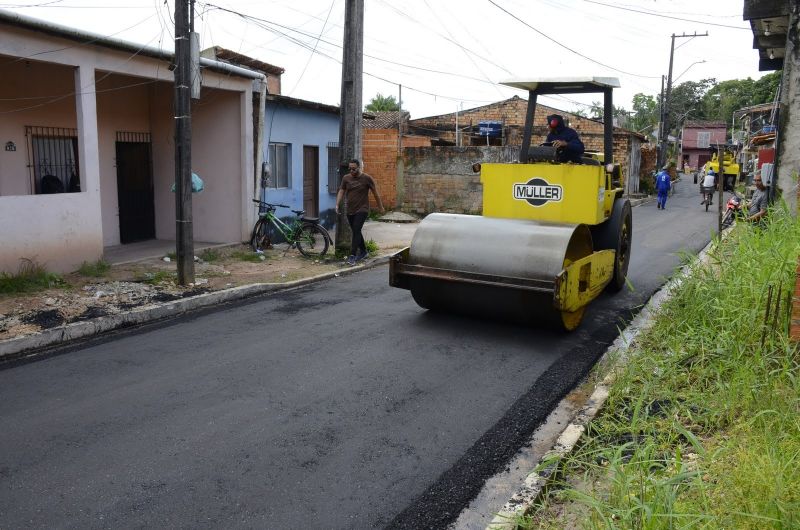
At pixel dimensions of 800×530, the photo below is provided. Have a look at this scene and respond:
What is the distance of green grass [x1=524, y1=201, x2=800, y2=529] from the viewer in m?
3.28

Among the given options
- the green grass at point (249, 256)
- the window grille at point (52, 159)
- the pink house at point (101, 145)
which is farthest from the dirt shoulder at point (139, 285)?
the window grille at point (52, 159)

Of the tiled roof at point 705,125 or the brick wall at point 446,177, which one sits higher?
the tiled roof at point 705,125

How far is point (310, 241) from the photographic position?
13000 mm

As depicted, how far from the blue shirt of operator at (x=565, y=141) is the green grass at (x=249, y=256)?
6.06 metres

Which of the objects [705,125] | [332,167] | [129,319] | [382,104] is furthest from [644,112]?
[129,319]

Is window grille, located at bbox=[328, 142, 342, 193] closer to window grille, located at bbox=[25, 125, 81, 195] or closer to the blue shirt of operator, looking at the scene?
window grille, located at bbox=[25, 125, 81, 195]

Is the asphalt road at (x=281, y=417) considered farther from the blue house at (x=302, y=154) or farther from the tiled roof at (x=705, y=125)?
the tiled roof at (x=705, y=125)

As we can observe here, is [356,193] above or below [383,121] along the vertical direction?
below

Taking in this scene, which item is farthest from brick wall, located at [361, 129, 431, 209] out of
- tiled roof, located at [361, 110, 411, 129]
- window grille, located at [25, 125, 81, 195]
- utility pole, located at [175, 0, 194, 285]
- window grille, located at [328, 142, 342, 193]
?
utility pole, located at [175, 0, 194, 285]

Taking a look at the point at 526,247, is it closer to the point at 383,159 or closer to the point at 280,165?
the point at 280,165

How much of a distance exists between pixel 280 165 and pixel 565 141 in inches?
335

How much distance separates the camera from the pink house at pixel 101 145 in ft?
31.3

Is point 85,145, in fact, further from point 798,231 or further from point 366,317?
point 798,231

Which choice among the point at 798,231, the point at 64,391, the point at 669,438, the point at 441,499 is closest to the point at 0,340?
the point at 64,391
